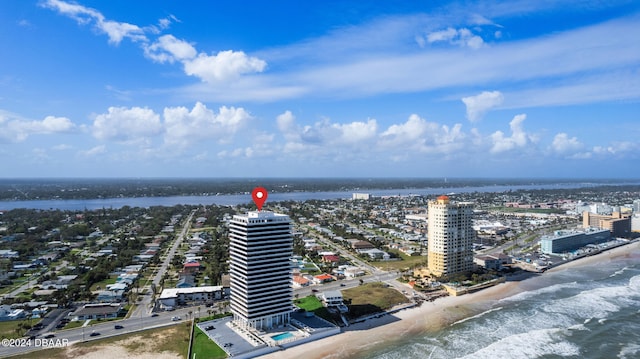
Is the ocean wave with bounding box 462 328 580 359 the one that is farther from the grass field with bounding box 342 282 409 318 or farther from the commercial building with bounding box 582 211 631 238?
the commercial building with bounding box 582 211 631 238

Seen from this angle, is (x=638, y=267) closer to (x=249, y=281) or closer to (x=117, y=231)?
(x=249, y=281)

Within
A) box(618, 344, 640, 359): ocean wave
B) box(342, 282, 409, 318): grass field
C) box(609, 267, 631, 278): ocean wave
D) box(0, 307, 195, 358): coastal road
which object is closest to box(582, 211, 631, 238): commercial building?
box(609, 267, 631, 278): ocean wave

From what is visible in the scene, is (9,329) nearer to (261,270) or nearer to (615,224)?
(261,270)

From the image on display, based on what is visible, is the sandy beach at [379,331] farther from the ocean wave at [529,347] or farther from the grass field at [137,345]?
the ocean wave at [529,347]

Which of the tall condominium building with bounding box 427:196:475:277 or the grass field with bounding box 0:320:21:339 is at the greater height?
the tall condominium building with bounding box 427:196:475:277

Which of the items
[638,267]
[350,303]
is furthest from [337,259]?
[638,267]

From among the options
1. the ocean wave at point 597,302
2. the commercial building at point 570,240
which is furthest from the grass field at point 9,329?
the commercial building at point 570,240
